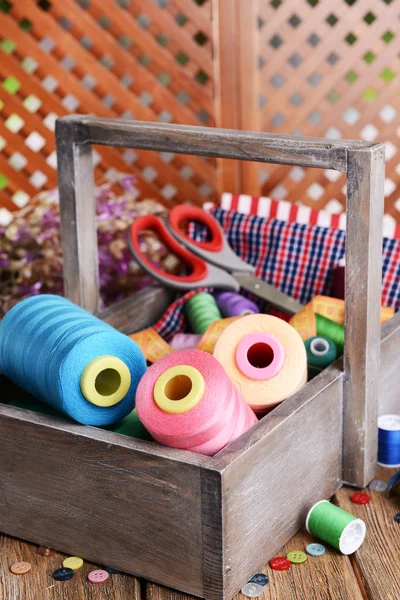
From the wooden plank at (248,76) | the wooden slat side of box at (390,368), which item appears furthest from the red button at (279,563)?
the wooden plank at (248,76)

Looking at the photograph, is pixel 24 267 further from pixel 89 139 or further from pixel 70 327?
pixel 70 327

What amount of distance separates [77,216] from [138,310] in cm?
22

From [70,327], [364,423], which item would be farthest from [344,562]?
[70,327]

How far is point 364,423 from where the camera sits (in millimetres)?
1241

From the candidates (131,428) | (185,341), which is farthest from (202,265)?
(131,428)

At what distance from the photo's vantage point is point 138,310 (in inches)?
60.7

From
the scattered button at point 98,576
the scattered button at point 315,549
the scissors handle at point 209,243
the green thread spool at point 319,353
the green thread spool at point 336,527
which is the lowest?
the scattered button at point 315,549

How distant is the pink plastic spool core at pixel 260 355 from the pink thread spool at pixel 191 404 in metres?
0.07

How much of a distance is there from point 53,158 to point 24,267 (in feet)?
1.64

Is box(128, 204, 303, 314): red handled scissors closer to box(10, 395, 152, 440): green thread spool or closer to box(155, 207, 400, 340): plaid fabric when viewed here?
box(155, 207, 400, 340): plaid fabric

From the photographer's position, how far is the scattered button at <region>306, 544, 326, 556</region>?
1140mm

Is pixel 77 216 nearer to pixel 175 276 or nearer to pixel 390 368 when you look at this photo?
pixel 175 276

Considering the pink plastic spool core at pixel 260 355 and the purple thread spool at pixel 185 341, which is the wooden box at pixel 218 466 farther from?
the purple thread spool at pixel 185 341

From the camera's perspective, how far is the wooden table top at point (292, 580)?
107 centimetres
